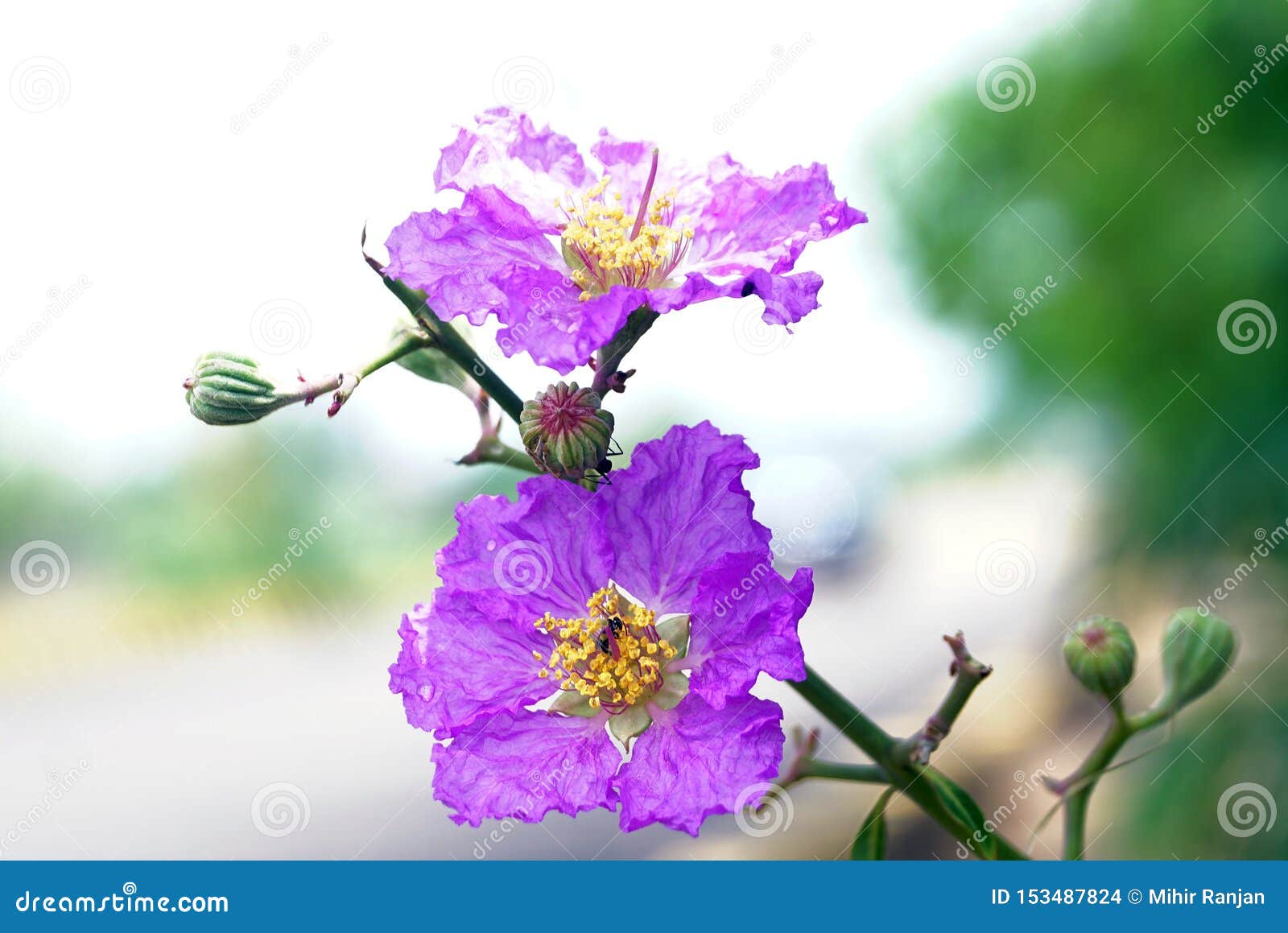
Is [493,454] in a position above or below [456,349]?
below

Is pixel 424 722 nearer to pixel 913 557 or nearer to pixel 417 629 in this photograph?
pixel 417 629

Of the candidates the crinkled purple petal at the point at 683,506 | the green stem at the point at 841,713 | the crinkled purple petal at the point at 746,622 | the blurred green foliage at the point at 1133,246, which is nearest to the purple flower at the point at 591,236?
the crinkled purple petal at the point at 683,506

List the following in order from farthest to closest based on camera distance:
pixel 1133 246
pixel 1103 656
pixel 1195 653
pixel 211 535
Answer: pixel 211 535 < pixel 1133 246 < pixel 1195 653 < pixel 1103 656

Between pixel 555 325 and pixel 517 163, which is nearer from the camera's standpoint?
pixel 555 325

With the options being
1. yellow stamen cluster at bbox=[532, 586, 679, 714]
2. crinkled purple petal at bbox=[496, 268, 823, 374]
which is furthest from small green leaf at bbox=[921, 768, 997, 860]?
crinkled purple petal at bbox=[496, 268, 823, 374]

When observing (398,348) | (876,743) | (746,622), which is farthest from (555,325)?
(876,743)

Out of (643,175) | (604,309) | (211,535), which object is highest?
(643,175)

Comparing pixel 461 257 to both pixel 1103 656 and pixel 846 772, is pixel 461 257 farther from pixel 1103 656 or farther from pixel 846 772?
pixel 1103 656
